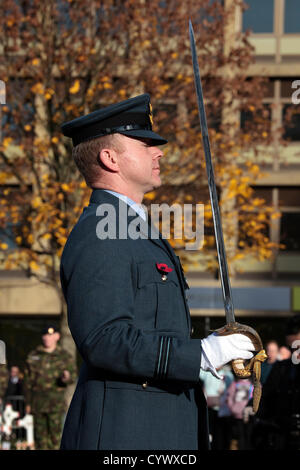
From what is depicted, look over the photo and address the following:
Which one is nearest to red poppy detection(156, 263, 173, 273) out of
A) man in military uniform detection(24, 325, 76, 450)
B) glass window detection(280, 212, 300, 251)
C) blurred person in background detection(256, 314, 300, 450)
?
blurred person in background detection(256, 314, 300, 450)

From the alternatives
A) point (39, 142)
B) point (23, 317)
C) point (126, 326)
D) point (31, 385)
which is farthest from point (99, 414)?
point (23, 317)

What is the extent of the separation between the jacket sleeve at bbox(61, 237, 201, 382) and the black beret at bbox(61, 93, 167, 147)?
50cm

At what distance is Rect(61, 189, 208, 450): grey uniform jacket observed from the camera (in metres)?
2.66

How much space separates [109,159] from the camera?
305 cm

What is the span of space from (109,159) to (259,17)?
81.1 feet

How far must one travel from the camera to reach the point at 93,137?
3104mm

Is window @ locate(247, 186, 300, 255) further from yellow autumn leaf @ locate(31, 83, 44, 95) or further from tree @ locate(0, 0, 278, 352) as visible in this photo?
yellow autumn leaf @ locate(31, 83, 44, 95)

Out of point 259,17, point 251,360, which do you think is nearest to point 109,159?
point 251,360

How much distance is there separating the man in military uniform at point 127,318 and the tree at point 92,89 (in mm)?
10548

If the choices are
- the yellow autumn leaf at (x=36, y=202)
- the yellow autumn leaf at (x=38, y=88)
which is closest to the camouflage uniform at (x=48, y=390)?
the yellow autumn leaf at (x=36, y=202)

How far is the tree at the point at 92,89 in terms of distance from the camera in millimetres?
14086

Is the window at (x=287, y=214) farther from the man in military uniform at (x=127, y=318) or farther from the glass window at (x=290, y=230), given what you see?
the man in military uniform at (x=127, y=318)

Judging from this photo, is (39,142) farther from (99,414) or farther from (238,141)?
(99,414)

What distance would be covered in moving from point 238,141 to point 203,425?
12284mm
